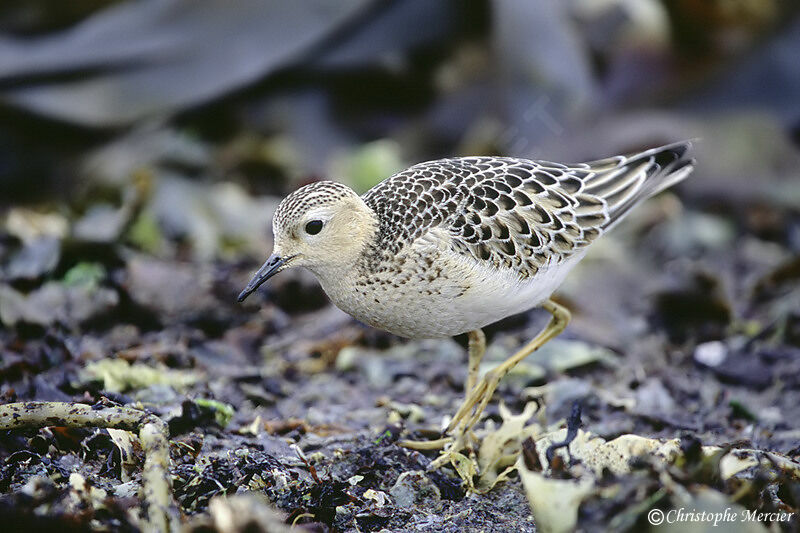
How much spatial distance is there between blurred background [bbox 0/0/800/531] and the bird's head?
72cm

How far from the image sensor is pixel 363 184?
693 cm

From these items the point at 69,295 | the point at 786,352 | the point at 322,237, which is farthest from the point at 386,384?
the point at 786,352

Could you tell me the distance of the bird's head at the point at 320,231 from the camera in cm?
380

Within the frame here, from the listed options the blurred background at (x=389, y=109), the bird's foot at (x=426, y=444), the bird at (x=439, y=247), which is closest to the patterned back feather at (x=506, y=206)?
the bird at (x=439, y=247)

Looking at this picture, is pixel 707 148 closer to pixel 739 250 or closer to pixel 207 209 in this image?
pixel 739 250

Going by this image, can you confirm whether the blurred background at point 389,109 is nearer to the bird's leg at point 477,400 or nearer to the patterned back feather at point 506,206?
the patterned back feather at point 506,206

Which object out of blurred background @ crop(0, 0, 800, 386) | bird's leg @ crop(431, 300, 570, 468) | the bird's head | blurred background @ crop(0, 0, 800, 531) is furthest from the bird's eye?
blurred background @ crop(0, 0, 800, 386)

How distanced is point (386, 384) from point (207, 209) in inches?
99.1

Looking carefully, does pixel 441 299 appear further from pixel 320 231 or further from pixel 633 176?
pixel 633 176

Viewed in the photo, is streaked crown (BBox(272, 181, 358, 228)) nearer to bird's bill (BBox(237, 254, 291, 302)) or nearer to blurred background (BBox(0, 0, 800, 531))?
bird's bill (BBox(237, 254, 291, 302))

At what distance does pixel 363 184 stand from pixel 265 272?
3187 millimetres

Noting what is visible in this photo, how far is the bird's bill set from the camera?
3.81 m

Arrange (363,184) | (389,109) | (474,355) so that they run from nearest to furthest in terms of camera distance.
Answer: (474,355)
(363,184)
(389,109)

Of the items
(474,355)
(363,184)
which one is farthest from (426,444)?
(363,184)
